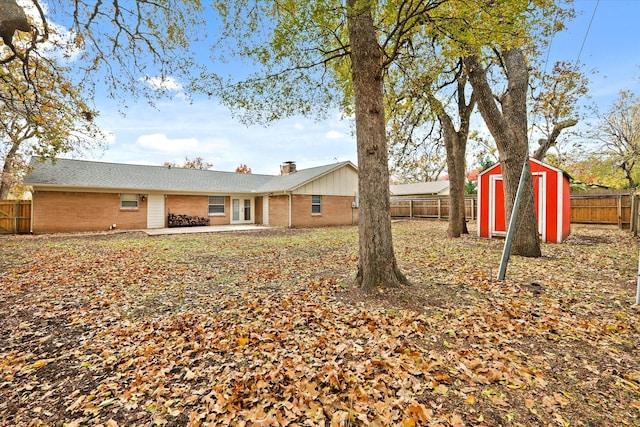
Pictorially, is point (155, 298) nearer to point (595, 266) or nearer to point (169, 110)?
point (169, 110)

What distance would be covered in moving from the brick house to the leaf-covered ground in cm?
1145

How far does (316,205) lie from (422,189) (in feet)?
59.9

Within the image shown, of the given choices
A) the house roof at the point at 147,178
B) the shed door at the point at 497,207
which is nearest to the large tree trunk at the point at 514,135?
the shed door at the point at 497,207

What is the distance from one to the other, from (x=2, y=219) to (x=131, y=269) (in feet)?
46.0

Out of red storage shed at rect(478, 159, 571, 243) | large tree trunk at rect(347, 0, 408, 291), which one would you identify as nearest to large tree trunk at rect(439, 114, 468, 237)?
red storage shed at rect(478, 159, 571, 243)

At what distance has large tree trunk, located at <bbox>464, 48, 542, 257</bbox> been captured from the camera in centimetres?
778

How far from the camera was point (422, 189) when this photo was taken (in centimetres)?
3384

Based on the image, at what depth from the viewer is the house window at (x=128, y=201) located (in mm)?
17250

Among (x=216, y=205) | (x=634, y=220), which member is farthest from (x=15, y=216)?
(x=634, y=220)

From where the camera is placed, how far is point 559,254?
820 centimetres

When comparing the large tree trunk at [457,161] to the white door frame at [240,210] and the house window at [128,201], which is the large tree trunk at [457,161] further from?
the house window at [128,201]

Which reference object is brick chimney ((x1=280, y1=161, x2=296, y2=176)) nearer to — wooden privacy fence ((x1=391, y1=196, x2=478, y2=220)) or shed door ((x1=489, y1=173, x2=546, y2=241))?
wooden privacy fence ((x1=391, y1=196, x2=478, y2=220))

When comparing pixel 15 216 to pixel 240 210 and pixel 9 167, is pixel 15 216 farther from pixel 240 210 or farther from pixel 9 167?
pixel 240 210

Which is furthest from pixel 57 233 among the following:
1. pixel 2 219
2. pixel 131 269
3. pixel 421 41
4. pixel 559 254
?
pixel 559 254
